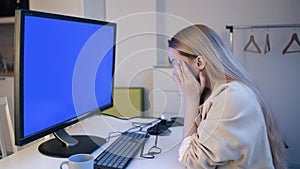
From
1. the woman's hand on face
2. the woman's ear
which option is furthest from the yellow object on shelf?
the woman's ear

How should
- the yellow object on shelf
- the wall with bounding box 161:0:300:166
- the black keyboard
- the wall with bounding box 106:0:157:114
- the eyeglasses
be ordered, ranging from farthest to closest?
1. the wall with bounding box 106:0:157:114
2. the wall with bounding box 161:0:300:166
3. the yellow object on shelf
4. the eyeglasses
5. the black keyboard

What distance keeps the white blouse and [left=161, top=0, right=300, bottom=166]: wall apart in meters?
1.94

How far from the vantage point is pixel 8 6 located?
10.8 ft

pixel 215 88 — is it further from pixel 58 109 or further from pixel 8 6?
pixel 8 6

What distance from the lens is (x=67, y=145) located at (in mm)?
1204

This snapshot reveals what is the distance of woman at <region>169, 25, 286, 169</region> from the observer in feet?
2.82

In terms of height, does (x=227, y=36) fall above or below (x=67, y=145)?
above

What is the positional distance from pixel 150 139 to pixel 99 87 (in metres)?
0.35

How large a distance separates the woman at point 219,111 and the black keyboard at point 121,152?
207 millimetres

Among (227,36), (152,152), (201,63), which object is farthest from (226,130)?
(227,36)

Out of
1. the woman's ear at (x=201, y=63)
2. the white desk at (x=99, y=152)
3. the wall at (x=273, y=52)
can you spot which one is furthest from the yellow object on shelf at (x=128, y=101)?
the woman's ear at (x=201, y=63)

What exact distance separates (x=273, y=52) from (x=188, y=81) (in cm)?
207

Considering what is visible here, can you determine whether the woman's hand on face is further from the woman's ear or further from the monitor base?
the monitor base

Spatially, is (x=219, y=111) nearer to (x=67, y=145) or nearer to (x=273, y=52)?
(x=67, y=145)
